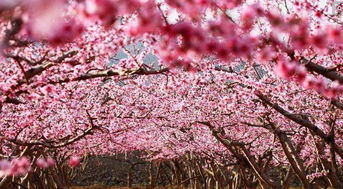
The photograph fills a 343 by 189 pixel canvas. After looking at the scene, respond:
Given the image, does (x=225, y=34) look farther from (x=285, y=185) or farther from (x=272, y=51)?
(x=285, y=185)

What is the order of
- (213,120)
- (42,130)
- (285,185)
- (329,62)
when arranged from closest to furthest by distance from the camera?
(329,62) < (285,185) < (42,130) < (213,120)

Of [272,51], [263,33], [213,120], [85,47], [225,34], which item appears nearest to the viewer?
[225,34]

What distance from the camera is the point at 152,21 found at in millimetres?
3676

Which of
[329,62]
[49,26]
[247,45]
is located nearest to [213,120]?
[329,62]

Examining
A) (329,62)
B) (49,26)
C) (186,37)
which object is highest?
(329,62)

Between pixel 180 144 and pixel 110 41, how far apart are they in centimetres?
1770

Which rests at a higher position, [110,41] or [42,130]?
[42,130]

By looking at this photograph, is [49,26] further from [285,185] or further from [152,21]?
[285,185]

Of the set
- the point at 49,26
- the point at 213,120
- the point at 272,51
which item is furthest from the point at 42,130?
the point at 49,26

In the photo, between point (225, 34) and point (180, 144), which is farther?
point (180, 144)

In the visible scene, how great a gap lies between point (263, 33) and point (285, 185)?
6.86m

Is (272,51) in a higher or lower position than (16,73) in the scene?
lower

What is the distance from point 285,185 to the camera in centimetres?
1132

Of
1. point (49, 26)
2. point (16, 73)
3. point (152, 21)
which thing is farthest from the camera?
point (16, 73)
